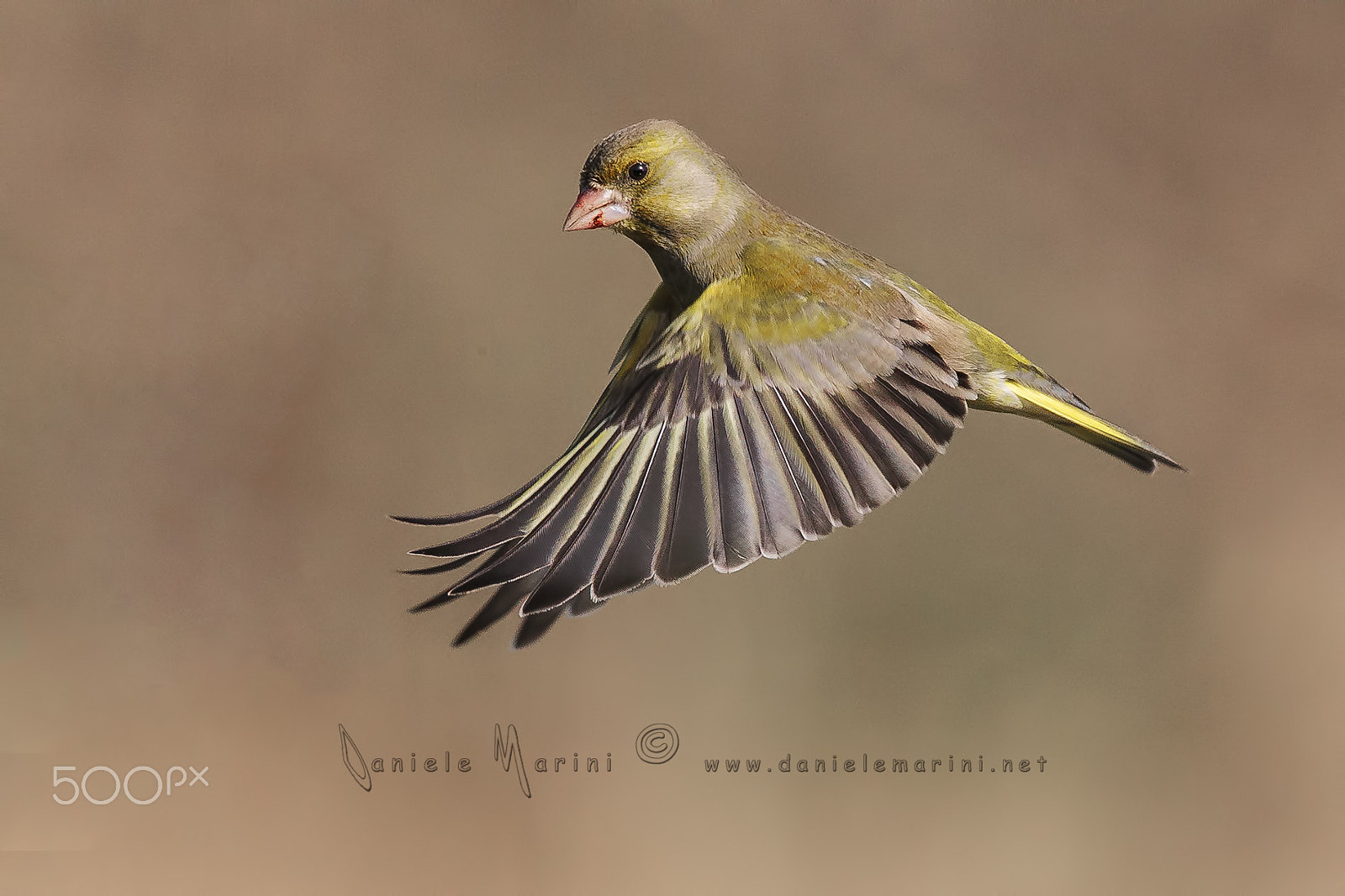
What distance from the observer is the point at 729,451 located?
10.2 ft

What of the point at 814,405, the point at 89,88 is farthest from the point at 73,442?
the point at 814,405

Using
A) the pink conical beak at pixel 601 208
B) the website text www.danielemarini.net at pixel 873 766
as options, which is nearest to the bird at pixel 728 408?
the pink conical beak at pixel 601 208

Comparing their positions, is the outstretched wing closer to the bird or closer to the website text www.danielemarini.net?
the bird

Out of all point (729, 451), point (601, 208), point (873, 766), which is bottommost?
point (873, 766)

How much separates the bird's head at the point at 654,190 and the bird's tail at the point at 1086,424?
111 centimetres

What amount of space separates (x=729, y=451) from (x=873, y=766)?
148 inches

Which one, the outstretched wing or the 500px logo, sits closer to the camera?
the outstretched wing

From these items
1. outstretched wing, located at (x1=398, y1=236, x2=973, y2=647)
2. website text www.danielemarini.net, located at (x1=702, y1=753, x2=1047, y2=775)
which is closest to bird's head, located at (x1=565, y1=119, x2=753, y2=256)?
outstretched wing, located at (x1=398, y1=236, x2=973, y2=647)

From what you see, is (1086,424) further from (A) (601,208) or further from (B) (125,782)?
(B) (125,782)

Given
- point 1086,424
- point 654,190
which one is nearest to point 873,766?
point 1086,424

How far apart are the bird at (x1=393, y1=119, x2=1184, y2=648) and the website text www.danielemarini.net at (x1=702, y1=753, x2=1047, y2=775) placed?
2769 mm

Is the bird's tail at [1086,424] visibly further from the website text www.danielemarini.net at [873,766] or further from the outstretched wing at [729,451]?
the website text www.danielemarini.net at [873,766]

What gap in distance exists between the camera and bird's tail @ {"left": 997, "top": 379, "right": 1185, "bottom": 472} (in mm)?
3775

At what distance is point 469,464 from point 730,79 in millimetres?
2961
